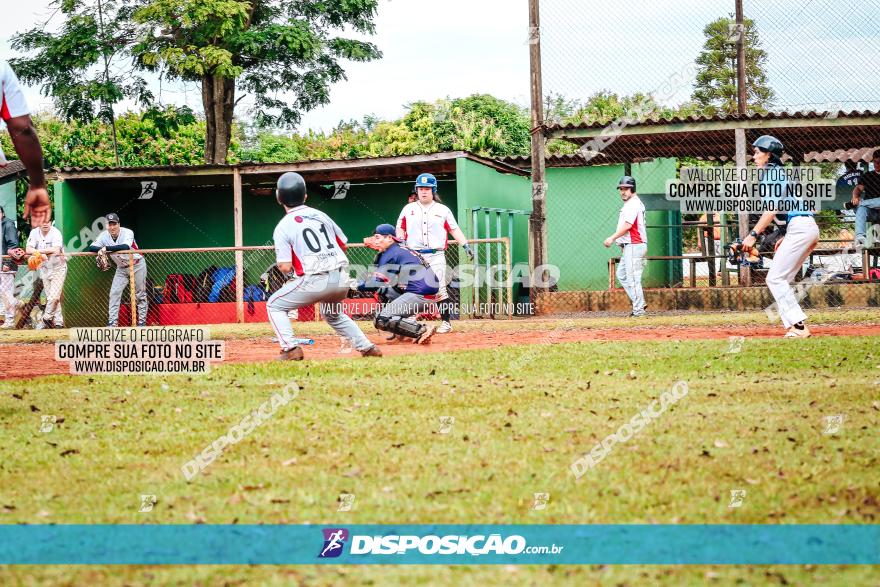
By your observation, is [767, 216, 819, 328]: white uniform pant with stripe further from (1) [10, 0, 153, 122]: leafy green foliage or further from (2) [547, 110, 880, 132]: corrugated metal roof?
(1) [10, 0, 153, 122]: leafy green foliage

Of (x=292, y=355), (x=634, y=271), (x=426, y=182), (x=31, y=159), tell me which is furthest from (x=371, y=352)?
(x=634, y=271)

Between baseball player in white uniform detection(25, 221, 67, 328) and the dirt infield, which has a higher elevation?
baseball player in white uniform detection(25, 221, 67, 328)

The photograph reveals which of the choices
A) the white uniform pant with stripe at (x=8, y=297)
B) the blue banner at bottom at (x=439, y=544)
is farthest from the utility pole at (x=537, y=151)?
the blue banner at bottom at (x=439, y=544)

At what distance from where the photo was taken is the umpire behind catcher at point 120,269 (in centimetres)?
1758

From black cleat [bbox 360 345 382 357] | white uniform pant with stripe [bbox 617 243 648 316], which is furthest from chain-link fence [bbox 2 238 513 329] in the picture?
black cleat [bbox 360 345 382 357]

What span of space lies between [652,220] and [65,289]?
505 inches

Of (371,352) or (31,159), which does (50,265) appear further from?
(31,159)

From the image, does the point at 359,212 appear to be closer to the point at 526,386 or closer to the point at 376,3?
the point at 376,3

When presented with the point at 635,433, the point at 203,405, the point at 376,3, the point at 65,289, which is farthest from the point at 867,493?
the point at 376,3

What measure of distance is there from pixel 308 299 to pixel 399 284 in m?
2.04

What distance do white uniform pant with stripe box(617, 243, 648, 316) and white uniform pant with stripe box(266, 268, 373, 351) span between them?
6.12 meters

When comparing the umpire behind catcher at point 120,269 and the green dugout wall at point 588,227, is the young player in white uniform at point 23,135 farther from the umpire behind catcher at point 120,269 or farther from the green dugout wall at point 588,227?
the green dugout wall at point 588,227

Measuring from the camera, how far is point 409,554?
3510 mm

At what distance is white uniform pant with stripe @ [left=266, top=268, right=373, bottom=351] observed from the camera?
30.3 ft
